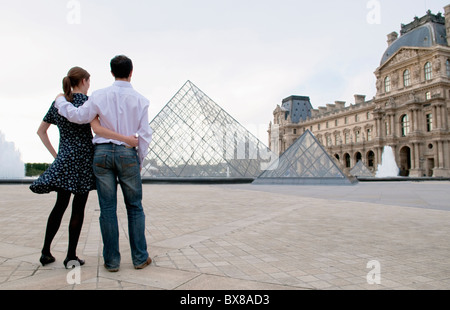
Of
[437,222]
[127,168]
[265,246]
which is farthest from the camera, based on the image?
[437,222]

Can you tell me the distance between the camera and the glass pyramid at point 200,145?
23.8m

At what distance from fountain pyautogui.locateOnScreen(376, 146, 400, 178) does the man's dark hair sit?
48344mm

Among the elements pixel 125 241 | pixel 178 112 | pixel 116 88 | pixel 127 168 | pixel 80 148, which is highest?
pixel 178 112

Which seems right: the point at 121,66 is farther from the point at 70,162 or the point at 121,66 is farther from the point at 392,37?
the point at 392,37

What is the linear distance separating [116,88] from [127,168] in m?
0.71

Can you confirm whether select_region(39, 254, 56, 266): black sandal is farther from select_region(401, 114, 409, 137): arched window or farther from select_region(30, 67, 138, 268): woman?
select_region(401, 114, 409, 137): arched window

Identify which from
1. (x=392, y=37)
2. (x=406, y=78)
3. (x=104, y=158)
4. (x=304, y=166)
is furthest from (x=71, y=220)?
(x=392, y=37)

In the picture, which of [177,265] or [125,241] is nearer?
[177,265]

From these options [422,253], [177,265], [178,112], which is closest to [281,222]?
[422,253]

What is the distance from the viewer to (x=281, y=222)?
5402mm

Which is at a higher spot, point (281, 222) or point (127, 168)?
point (127, 168)

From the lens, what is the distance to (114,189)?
2.82 metres

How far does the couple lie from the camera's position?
2.77 meters
